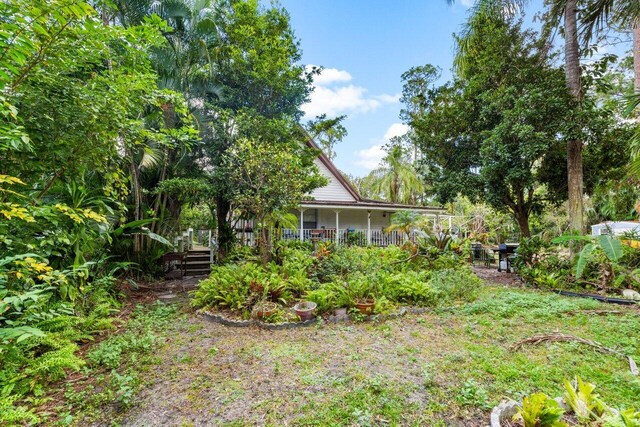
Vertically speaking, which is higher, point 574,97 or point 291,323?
point 574,97

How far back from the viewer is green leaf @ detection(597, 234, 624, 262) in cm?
603

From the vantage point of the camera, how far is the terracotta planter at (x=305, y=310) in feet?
16.7

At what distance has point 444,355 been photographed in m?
3.64

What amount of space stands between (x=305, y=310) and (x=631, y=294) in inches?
280

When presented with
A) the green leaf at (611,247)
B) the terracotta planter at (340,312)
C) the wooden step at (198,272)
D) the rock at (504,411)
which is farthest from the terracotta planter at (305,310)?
the wooden step at (198,272)

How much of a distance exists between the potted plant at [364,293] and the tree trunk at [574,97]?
6.52 metres

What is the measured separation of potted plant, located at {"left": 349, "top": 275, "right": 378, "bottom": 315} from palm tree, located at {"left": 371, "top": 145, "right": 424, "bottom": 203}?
1676 cm

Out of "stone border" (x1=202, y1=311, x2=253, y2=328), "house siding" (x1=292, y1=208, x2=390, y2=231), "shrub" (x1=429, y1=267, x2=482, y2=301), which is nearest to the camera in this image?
"stone border" (x1=202, y1=311, x2=253, y2=328)

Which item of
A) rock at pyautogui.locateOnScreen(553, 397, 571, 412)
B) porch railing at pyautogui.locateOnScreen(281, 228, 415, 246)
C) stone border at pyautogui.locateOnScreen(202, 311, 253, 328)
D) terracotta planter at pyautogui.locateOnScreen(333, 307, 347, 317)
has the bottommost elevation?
stone border at pyautogui.locateOnScreen(202, 311, 253, 328)

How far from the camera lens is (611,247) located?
6172mm

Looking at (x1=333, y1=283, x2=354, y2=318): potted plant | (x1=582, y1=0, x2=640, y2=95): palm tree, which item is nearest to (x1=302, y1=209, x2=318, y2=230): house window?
(x1=333, y1=283, x2=354, y2=318): potted plant

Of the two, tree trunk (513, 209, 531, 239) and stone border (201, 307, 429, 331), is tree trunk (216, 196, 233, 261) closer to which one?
stone border (201, 307, 429, 331)

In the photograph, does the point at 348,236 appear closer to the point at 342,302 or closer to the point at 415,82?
the point at 342,302

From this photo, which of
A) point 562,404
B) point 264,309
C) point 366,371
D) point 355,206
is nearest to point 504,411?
point 562,404
